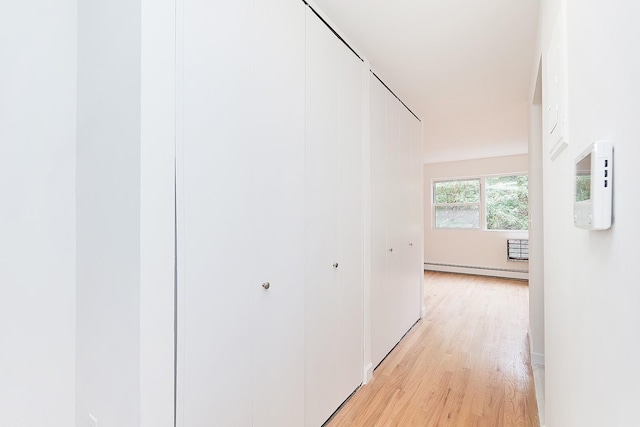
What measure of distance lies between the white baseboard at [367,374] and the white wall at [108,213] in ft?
5.93

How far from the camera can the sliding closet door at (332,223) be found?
181 cm

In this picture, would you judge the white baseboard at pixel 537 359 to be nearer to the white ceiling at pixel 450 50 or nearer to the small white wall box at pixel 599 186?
the white ceiling at pixel 450 50

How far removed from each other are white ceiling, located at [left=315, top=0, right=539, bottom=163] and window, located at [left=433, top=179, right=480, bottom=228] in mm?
2876

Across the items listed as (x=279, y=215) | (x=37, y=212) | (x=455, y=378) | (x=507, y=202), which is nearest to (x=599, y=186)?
(x=279, y=215)

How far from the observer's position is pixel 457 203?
702cm

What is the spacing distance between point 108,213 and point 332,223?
1.25 meters

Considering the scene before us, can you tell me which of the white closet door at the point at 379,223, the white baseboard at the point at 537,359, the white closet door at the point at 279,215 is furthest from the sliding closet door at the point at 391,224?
the white baseboard at the point at 537,359

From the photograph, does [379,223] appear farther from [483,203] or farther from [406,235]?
[483,203]

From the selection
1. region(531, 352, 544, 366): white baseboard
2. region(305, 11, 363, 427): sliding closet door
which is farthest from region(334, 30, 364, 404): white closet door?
region(531, 352, 544, 366): white baseboard

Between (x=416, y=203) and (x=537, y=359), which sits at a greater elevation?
(x=416, y=203)

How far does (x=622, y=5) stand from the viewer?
0.50m

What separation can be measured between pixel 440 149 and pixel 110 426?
6.03m

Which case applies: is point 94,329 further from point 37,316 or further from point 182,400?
point 182,400

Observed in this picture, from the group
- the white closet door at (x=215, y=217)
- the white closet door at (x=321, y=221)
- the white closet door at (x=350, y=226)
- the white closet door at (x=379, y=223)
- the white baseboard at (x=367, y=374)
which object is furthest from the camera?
the white closet door at (x=379, y=223)
